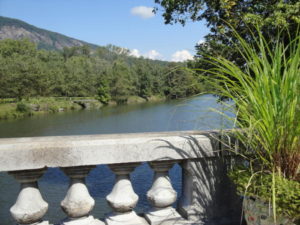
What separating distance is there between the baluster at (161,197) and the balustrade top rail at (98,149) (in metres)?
0.10

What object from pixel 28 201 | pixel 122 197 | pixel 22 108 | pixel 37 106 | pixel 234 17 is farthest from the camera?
pixel 37 106

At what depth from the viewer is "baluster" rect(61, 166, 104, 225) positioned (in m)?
1.70

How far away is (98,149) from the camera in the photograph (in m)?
1.67

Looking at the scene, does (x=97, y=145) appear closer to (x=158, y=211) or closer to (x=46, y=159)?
(x=46, y=159)

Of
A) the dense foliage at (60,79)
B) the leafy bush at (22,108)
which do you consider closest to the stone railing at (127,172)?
the dense foliage at (60,79)

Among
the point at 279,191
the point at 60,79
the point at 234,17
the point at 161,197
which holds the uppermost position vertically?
the point at 60,79

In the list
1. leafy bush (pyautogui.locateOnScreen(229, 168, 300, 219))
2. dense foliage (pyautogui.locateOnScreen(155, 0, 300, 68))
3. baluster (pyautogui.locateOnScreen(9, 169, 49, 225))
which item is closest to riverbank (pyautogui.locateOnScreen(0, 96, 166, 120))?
dense foliage (pyautogui.locateOnScreen(155, 0, 300, 68))

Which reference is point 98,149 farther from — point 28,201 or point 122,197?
point 28,201

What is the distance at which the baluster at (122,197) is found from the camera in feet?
5.84

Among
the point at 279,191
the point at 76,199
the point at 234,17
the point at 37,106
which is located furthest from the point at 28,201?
the point at 37,106

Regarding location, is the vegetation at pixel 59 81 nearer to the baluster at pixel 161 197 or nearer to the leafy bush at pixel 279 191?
the baluster at pixel 161 197

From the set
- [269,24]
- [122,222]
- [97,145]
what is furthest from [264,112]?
[269,24]

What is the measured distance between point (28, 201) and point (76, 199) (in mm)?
275

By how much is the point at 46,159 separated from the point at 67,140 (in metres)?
0.16
